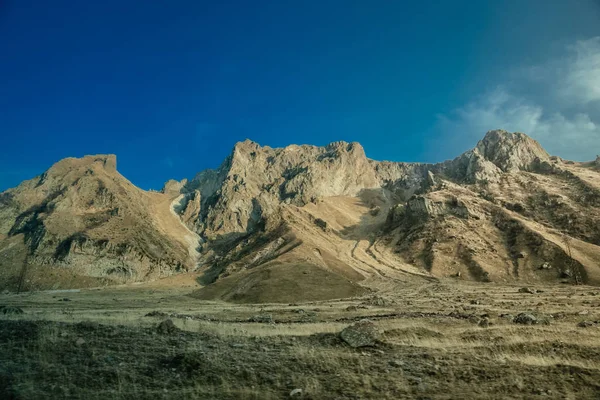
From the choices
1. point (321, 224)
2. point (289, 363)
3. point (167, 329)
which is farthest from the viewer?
point (321, 224)

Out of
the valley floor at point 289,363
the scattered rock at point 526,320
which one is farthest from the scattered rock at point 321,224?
the valley floor at point 289,363

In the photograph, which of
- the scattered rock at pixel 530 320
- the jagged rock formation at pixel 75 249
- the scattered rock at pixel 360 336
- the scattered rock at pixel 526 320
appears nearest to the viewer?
the scattered rock at pixel 360 336

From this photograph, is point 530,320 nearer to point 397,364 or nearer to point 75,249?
point 397,364

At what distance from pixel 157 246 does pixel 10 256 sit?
205 feet

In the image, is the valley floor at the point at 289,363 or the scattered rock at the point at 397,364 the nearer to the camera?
the valley floor at the point at 289,363

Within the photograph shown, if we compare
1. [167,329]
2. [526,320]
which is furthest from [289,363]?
[526,320]

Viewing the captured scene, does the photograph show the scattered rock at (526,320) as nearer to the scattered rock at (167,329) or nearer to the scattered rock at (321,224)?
the scattered rock at (167,329)

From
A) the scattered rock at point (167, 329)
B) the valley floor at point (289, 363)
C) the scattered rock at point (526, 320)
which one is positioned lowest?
the scattered rock at point (167, 329)

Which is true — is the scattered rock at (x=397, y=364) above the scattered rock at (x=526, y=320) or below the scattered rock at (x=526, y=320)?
below

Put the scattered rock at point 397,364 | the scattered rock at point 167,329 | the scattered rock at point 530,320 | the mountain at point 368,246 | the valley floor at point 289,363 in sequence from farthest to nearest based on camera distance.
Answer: the mountain at point 368,246 < the scattered rock at point 530,320 < the scattered rock at point 167,329 < the scattered rock at point 397,364 < the valley floor at point 289,363

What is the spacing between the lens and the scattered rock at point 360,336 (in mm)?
19828

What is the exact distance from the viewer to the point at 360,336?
20344mm

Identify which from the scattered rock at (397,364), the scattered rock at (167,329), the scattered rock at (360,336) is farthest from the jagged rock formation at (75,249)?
the scattered rock at (397,364)

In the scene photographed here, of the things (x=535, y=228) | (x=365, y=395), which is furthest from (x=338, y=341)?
(x=535, y=228)
